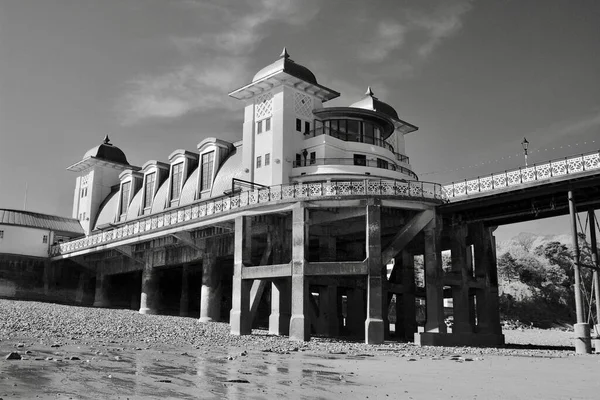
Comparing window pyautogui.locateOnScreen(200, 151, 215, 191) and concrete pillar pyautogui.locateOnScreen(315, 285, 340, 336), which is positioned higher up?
window pyautogui.locateOnScreen(200, 151, 215, 191)

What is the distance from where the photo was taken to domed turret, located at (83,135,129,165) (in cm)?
6312

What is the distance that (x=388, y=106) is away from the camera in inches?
2050

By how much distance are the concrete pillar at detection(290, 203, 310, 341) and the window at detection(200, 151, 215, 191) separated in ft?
50.3

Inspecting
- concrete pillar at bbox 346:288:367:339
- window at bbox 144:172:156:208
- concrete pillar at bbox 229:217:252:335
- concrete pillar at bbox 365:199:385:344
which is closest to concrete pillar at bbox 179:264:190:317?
window at bbox 144:172:156:208

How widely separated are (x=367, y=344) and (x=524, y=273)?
56.7 m

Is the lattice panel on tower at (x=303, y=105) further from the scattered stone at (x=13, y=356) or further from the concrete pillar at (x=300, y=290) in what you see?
the scattered stone at (x=13, y=356)

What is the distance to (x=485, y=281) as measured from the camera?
124 feet

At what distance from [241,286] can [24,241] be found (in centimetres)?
3140

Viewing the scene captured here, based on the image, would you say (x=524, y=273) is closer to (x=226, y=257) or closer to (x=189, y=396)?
(x=226, y=257)

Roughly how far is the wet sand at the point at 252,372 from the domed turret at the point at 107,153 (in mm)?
39158

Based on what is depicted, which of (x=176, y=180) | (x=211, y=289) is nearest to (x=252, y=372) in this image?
(x=211, y=289)

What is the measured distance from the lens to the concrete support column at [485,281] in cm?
3712

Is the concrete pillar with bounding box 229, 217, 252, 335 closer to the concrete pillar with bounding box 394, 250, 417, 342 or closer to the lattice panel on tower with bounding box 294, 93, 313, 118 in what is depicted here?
the lattice panel on tower with bounding box 294, 93, 313, 118

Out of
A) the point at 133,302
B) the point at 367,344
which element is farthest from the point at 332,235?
the point at 133,302
